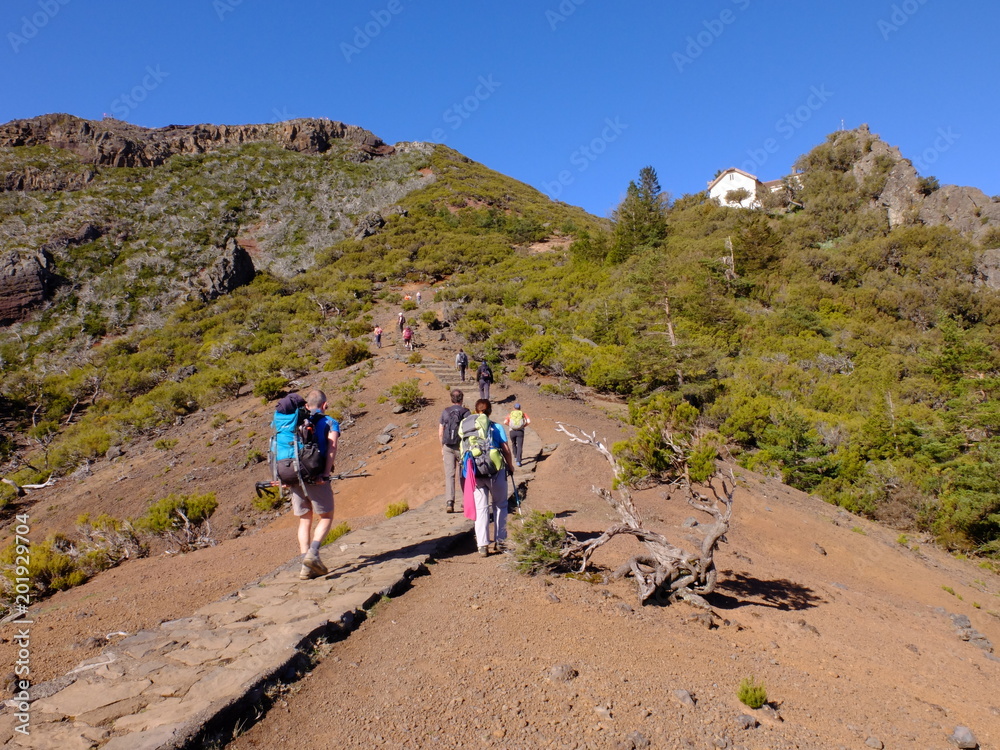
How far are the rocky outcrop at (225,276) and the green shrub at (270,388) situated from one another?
2216 centimetres

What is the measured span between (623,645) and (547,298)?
2404cm

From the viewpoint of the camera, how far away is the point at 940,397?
15.3m

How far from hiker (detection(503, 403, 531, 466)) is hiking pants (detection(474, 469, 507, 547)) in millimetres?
2902

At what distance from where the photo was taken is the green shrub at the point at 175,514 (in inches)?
314

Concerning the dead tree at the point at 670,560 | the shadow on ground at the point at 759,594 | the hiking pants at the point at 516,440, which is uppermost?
the hiking pants at the point at 516,440

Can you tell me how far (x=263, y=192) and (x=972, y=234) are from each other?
57.8 m

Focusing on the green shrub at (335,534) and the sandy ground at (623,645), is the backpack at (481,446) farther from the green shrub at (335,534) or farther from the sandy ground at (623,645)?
the green shrub at (335,534)

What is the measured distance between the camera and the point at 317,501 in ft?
14.5

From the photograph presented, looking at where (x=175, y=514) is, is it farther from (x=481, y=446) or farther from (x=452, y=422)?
(x=481, y=446)

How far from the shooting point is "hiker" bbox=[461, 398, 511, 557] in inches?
197

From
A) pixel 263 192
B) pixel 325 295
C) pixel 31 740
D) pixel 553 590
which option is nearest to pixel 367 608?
pixel 553 590

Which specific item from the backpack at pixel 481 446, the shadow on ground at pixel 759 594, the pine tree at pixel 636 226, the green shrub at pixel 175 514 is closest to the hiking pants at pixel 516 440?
the backpack at pixel 481 446

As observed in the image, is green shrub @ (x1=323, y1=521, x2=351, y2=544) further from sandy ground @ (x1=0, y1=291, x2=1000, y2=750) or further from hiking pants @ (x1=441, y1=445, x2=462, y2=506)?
hiking pants @ (x1=441, y1=445, x2=462, y2=506)

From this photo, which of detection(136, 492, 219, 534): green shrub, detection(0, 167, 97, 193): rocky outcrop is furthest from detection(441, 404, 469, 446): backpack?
detection(0, 167, 97, 193): rocky outcrop
